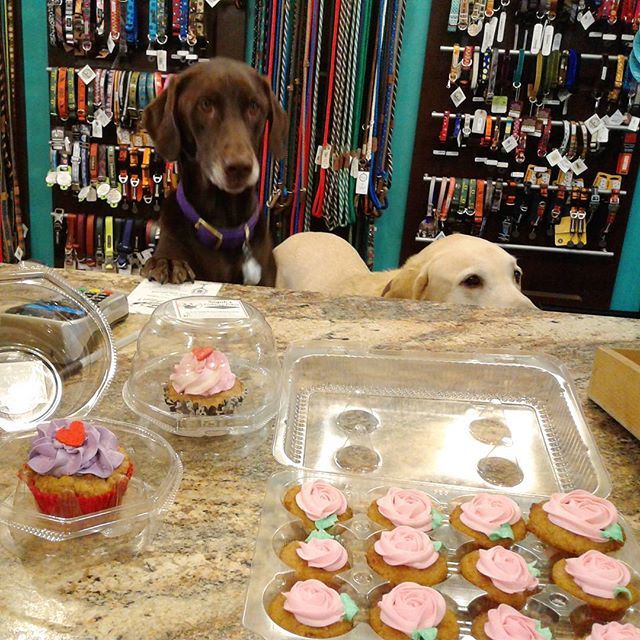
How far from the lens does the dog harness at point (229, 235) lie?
2.18 meters

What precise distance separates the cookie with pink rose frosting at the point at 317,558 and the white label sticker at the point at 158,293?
92 cm

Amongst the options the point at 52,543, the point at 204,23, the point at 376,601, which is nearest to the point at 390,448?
the point at 376,601

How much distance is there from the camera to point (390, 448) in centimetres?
106

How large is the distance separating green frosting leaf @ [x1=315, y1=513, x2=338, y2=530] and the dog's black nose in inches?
60.8

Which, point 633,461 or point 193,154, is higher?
point 193,154

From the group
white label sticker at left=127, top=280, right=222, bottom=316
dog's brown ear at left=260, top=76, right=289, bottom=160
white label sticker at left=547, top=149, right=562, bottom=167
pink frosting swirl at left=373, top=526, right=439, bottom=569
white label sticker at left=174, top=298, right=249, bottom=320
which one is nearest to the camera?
pink frosting swirl at left=373, top=526, right=439, bottom=569

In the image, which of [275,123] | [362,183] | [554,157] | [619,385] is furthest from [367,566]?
[554,157]

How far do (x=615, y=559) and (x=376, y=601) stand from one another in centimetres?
30

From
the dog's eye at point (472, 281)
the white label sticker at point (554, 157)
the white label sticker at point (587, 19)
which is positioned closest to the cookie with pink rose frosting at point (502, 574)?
the dog's eye at point (472, 281)

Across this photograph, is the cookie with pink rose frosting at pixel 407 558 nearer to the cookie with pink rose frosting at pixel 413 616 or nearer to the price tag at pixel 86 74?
the cookie with pink rose frosting at pixel 413 616

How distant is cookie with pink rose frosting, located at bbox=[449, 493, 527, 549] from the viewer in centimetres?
81

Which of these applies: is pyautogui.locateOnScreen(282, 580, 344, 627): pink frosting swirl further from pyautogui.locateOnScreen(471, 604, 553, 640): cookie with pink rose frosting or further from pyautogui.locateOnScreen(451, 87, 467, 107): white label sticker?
pyautogui.locateOnScreen(451, 87, 467, 107): white label sticker

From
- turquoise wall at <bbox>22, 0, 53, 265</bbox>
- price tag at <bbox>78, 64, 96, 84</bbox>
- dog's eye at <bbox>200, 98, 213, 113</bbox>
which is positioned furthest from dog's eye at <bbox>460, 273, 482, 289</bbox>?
turquoise wall at <bbox>22, 0, 53, 265</bbox>

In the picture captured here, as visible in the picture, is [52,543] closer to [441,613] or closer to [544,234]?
[441,613]
